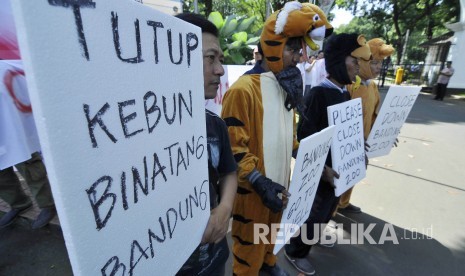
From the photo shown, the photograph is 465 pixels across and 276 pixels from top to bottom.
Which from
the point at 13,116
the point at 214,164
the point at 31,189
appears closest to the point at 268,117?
the point at 214,164

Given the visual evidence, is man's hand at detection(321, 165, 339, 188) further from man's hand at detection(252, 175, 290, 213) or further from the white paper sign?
man's hand at detection(252, 175, 290, 213)

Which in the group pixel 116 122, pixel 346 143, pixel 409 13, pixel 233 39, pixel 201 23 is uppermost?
pixel 409 13

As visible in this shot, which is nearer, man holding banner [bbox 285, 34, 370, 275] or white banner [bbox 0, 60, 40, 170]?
white banner [bbox 0, 60, 40, 170]

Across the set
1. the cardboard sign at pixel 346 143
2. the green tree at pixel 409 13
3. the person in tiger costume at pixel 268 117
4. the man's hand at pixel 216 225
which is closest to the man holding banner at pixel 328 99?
the cardboard sign at pixel 346 143

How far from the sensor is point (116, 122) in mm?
607

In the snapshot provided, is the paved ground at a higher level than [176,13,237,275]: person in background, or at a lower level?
lower

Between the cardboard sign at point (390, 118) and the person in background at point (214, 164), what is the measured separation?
1968 mm

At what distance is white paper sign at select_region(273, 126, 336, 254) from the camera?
1.41m

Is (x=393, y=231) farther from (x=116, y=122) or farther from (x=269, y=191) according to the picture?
(x=116, y=122)

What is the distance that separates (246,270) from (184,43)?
5.37 feet

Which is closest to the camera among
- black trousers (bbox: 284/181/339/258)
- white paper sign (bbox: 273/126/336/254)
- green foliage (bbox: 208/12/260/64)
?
white paper sign (bbox: 273/126/336/254)

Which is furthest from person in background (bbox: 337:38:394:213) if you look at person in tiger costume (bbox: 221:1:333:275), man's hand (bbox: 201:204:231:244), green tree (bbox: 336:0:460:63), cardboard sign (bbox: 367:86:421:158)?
green tree (bbox: 336:0:460:63)

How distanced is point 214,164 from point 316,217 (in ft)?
4.81

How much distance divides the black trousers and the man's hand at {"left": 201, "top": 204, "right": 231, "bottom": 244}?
1.34 metres
